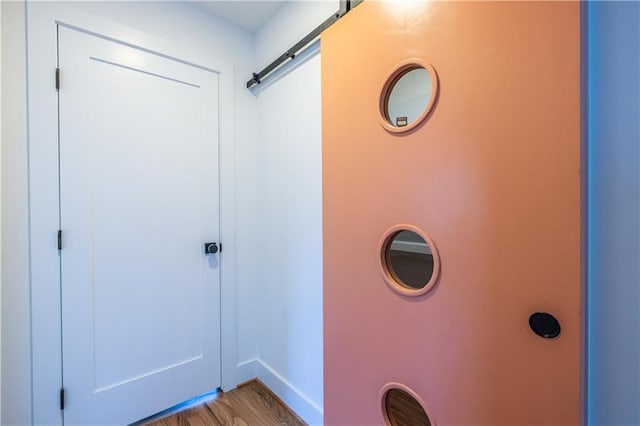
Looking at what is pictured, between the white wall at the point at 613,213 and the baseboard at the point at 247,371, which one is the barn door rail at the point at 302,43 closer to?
the white wall at the point at 613,213

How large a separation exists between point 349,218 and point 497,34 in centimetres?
77

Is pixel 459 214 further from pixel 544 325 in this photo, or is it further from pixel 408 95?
pixel 408 95

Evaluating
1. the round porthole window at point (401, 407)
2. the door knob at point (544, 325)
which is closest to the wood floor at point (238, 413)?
the round porthole window at point (401, 407)

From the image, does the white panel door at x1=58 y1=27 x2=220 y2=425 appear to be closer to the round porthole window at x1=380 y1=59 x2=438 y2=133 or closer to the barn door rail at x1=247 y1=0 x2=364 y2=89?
the barn door rail at x1=247 y1=0 x2=364 y2=89

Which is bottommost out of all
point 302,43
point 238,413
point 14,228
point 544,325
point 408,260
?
point 238,413

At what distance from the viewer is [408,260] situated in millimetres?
1010

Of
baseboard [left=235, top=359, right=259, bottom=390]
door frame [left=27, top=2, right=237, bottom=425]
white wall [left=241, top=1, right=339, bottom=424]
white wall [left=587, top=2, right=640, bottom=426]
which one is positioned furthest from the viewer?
baseboard [left=235, top=359, right=259, bottom=390]

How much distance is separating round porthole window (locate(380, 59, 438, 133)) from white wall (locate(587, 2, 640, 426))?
39 centimetres

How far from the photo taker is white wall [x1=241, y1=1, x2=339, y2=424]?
1.56 metres

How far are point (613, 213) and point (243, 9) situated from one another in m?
2.20

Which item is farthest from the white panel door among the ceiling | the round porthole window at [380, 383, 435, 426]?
the round porthole window at [380, 383, 435, 426]

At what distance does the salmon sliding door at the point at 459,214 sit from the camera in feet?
2.19

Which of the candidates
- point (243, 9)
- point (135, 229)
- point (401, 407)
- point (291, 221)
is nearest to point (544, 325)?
point (401, 407)

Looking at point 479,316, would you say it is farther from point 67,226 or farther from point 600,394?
point 67,226
